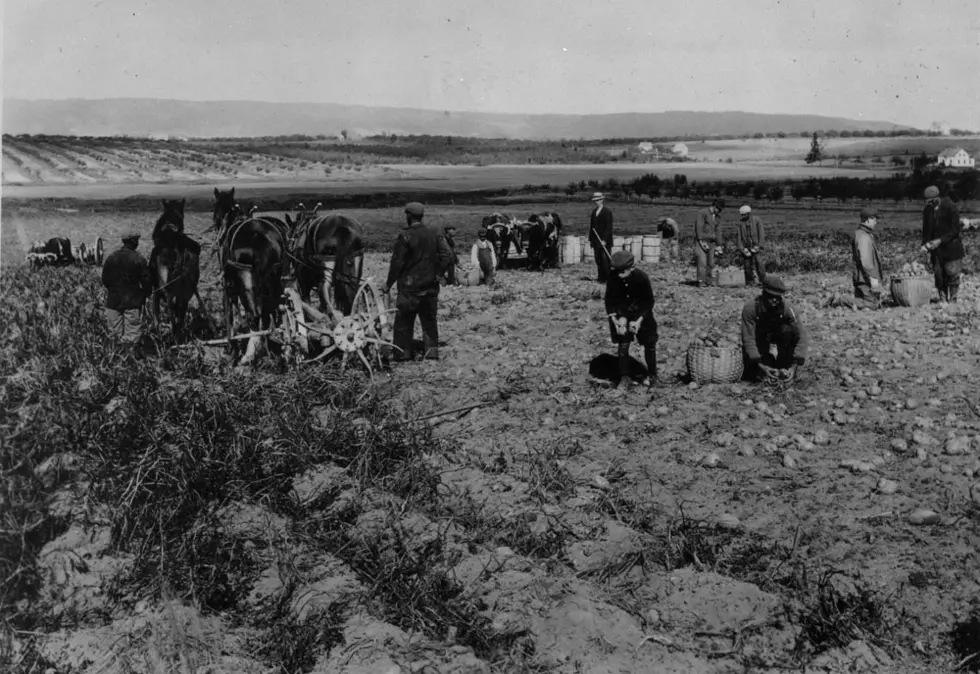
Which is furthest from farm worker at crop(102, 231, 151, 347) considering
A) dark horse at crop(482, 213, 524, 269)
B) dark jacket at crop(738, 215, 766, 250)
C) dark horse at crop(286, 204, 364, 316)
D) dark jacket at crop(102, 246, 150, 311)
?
dark horse at crop(482, 213, 524, 269)

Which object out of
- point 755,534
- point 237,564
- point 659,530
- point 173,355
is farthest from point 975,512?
point 173,355

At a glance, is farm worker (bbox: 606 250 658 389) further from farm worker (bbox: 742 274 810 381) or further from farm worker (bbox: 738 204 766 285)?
farm worker (bbox: 738 204 766 285)

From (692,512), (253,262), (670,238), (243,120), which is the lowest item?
(692,512)

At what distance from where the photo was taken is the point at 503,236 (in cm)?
1759

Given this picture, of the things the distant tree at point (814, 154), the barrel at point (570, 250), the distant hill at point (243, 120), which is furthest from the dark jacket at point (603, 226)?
the distant tree at point (814, 154)

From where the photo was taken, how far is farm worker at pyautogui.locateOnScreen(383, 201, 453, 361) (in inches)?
346

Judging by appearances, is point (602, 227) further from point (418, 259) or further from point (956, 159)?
point (956, 159)

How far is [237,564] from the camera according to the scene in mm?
4699

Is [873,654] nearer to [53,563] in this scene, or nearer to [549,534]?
[549,534]

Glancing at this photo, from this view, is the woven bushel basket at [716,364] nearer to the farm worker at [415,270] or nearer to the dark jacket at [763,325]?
the dark jacket at [763,325]

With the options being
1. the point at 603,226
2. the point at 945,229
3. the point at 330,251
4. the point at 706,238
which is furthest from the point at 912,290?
the point at 330,251

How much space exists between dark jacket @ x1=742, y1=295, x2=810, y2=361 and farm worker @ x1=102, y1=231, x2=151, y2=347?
596 centimetres

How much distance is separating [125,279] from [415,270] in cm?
301

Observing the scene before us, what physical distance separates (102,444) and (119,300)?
3450 mm
